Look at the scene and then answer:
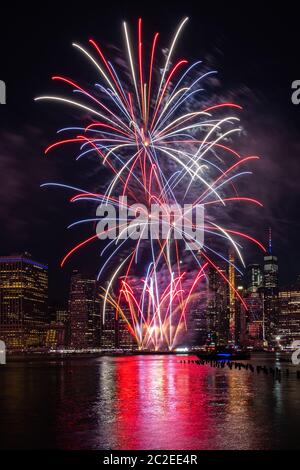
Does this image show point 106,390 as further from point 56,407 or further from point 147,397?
point 56,407

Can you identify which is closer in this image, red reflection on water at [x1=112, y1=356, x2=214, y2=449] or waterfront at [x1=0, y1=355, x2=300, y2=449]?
red reflection on water at [x1=112, y1=356, x2=214, y2=449]

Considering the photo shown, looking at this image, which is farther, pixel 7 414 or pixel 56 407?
pixel 56 407

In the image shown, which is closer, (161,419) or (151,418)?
(161,419)

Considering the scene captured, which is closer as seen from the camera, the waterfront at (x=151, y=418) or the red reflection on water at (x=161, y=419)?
the red reflection on water at (x=161, y=419)

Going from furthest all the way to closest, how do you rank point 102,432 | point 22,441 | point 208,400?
point 208,400
point 102,432
point 22,441

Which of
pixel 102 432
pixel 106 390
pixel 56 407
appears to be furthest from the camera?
pixel 106 390

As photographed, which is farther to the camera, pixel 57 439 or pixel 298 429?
pixel 298 429
